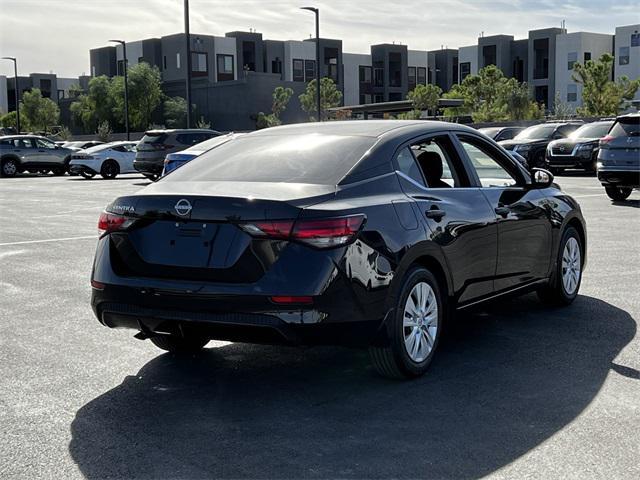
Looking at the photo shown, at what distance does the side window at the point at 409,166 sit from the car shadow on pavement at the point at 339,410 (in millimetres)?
1218

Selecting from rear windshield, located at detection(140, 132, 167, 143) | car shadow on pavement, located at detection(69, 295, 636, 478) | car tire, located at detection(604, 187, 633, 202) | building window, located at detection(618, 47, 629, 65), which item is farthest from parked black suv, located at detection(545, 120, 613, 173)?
building window, located at detection(618, 47, 629, 65)

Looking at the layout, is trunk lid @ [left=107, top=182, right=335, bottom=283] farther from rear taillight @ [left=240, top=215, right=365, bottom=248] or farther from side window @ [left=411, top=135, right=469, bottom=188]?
side window @ [left=411, top=135, right=469, bottom=188]

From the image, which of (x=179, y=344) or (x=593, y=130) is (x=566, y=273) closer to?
(x=179, y=344)

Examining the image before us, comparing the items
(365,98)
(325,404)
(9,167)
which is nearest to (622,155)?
(325,404)

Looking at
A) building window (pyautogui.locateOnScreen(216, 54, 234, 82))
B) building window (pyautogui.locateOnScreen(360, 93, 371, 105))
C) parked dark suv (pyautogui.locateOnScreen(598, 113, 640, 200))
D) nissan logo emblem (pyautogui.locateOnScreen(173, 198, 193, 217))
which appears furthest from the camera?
building window (pyautogui.locateOnScreen(360, 93, 371, 105))

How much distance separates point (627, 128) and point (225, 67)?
3043 inches

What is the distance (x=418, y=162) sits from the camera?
587cm

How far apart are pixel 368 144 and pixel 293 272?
3.98 feet

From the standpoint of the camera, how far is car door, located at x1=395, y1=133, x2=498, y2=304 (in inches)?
221

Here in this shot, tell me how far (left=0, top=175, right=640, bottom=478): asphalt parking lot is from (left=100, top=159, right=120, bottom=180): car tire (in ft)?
84.6

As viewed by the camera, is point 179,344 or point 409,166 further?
point 179,344

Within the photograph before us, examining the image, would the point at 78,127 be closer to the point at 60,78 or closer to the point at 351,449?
the point at 60,78

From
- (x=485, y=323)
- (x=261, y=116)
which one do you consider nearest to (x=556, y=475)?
(x=485, y=323)

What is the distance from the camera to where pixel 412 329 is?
17.7ft
